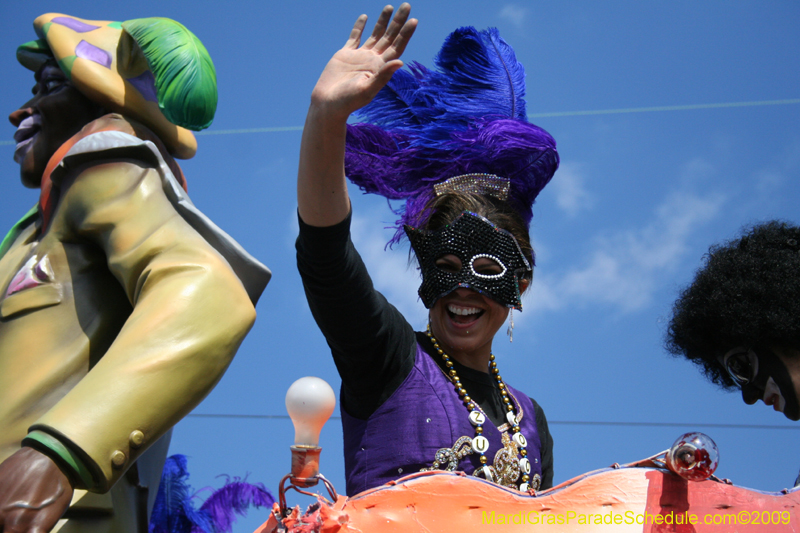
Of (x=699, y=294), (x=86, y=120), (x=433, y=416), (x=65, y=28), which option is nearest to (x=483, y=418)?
(x=433, y=416)

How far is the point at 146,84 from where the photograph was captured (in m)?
2.29

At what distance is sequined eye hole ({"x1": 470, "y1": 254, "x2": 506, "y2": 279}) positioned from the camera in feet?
7.87

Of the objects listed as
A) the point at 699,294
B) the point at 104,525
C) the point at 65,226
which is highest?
the point at 699,294

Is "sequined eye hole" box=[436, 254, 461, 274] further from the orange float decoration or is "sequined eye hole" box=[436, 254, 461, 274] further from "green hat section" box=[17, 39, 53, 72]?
"green hat section" box=[17, 39, 53, 72]

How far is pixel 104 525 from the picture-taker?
1842mm

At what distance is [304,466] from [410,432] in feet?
1.64

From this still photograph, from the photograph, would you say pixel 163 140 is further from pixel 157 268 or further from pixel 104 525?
pixel 104 525

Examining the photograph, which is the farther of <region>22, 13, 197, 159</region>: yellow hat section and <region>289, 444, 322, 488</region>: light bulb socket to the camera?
<region>22, 13, 197, 159</region>: yellow hat section

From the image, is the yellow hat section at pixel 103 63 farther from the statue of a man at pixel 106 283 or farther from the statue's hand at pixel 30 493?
the statue's hand at pixel 30 493

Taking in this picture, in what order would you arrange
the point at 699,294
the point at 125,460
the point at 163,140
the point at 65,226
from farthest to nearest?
the point at 699,294
the point at 163,140
the point at 65,226
the point at 125,460

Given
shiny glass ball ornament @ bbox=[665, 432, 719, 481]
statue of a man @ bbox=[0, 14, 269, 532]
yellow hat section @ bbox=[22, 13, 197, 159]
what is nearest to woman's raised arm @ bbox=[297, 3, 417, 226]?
statue of a man @ bbox=[0, 14, 269, 532]

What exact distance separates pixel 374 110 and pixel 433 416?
1172 mm

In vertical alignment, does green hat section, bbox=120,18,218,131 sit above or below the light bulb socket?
above

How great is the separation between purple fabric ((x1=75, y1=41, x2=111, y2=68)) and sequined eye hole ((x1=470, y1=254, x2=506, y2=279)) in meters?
1.18
